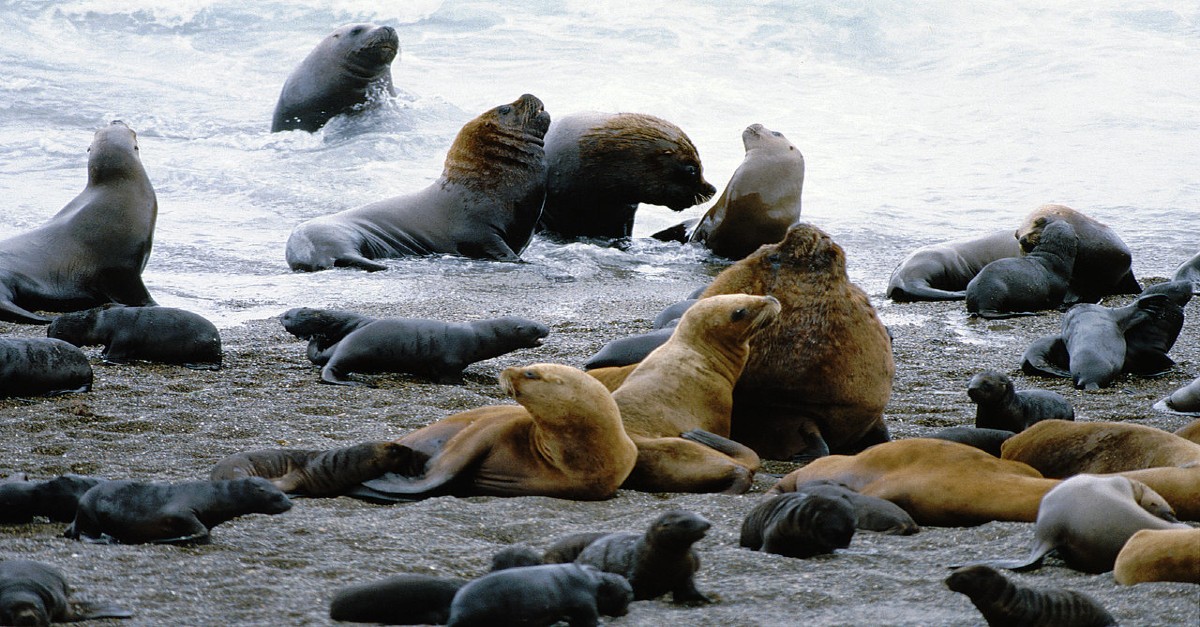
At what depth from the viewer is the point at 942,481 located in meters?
3.93

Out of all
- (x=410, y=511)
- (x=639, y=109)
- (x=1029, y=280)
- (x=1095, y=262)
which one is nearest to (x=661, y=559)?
(x=410, y=511)

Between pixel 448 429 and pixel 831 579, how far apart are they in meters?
1.66

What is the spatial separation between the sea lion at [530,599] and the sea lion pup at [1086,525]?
108 centimetres

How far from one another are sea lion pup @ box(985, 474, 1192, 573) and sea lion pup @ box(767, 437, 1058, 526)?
402mm

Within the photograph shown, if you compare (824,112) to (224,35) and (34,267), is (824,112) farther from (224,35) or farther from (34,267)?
(34,267)

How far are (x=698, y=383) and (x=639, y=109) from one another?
1613cm

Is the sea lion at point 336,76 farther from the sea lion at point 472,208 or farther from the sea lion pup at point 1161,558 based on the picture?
the sea lion pup at point 1161,558

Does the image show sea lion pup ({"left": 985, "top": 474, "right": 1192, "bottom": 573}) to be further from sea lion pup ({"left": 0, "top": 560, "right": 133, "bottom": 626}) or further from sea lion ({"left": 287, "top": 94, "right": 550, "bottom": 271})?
sea lion ({"left": 287, "top": 94, "right": 550, "bottom": 271})

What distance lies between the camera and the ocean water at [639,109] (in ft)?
38.3

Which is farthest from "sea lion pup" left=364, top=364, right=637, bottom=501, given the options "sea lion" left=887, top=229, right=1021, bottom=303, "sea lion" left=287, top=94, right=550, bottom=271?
"sea lion" left=287, top=94, right=550, bottom=271

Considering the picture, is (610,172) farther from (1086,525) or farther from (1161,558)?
(1161,558)

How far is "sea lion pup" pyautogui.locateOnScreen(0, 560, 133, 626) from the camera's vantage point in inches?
105

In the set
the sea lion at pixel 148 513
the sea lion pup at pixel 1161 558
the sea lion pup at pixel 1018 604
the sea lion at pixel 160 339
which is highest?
the sea lion pup at pixel 1018 604

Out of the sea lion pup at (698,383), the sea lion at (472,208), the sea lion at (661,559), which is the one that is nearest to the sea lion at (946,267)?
the sea lion at (472,208)
